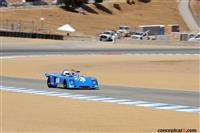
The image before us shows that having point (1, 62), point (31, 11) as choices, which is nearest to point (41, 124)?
point (1, 62)

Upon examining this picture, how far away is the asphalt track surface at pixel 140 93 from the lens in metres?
20.9

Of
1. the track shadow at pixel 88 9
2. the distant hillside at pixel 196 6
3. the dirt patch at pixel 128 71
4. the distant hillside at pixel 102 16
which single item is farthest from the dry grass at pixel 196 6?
the dirt patch at pixel 128 71

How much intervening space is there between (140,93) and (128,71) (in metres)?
13.8

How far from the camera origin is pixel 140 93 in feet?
77.3

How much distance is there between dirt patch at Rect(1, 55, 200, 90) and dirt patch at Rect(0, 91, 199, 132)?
8295 millimetres

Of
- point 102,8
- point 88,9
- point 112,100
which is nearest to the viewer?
point 112,100

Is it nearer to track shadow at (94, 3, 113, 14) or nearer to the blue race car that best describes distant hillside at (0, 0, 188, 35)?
track shadow at (94, 3, 113, 14)

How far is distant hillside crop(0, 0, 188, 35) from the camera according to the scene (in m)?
103

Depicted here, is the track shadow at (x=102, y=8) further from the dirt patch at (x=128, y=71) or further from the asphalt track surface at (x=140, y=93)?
the asphalt track surface at (x=140, y=93)

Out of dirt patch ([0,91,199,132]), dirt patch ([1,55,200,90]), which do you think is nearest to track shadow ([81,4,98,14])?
dirt patch ([1,55,200,90])

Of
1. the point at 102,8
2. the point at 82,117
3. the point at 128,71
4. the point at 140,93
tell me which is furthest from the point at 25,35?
the point at 82,117

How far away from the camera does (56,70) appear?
37.6 m

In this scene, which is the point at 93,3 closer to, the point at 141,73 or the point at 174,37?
the point at 174,37

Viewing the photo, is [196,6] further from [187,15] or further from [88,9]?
[88,9]
